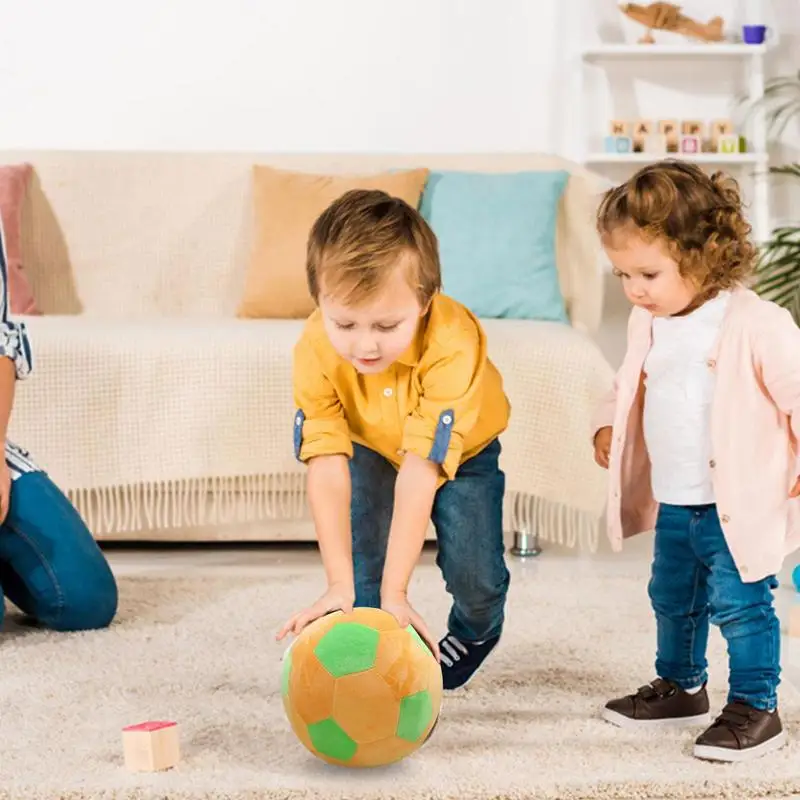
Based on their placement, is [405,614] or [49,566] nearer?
[405,614]

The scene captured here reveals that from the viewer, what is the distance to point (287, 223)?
3119 millimetres

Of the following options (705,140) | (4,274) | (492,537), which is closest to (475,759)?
(492,537)

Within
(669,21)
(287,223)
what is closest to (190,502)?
(287,223)

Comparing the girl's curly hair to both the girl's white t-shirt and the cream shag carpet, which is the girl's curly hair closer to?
the girl's white t-shirt

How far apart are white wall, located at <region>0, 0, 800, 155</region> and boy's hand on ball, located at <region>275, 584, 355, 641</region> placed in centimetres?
224

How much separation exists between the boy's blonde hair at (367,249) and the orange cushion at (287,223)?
1477mm

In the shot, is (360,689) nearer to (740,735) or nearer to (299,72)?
(740,735)

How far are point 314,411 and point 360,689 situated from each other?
369 mm

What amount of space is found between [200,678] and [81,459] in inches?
33.5

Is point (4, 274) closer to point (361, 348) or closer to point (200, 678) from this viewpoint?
point (200, 678)

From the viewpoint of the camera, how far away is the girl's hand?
178 cm

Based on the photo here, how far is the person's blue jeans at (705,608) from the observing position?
1572 mm

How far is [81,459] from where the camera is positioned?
103 inches

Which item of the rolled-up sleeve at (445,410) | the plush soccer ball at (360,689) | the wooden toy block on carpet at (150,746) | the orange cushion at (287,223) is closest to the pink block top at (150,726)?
the wooden toy block on carpet at (150,746)
